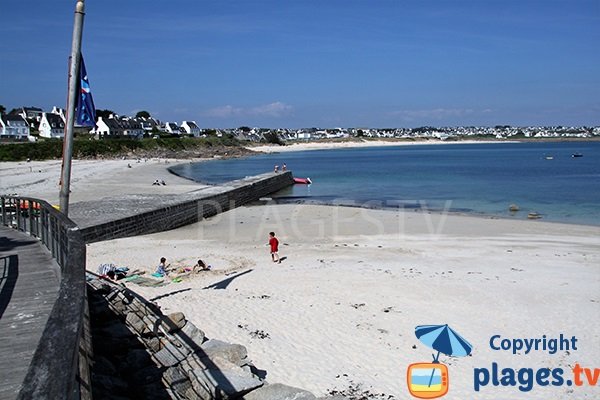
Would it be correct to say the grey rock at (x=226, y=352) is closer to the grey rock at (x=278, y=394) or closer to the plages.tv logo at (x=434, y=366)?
the grey rock at (x=278, y=394)

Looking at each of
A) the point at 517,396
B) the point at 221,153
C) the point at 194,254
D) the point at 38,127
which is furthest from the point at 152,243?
the point at 38,127

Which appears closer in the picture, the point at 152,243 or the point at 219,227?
the point at 152,243

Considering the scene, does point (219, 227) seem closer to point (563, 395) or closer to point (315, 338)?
point (315, 338)

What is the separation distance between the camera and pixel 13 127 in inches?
3625

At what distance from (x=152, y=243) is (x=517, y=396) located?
1305cm

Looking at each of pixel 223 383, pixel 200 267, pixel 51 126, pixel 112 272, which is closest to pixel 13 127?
pixel 51 126

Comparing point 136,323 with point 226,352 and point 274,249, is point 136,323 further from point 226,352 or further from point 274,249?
point 274,249

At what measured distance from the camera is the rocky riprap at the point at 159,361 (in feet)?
20.7

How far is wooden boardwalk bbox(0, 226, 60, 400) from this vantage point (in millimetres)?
4234

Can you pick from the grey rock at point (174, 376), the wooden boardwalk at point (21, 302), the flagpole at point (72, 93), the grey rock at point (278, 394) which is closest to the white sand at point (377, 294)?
the grey rock at point (278, 394)

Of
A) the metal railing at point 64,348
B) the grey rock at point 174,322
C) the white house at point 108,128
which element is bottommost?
the grey rock at point 174,322

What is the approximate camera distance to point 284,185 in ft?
145

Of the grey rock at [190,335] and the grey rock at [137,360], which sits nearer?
the grey rock at [137,360]

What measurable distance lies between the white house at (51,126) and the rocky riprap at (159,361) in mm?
95052
